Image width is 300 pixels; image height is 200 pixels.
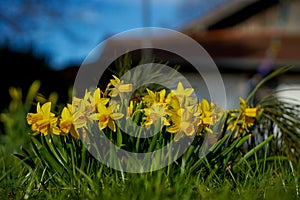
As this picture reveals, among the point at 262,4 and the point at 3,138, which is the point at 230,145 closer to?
the point at 3,138

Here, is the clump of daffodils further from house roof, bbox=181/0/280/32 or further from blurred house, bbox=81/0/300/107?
house roof, bbox=181/0/280/32

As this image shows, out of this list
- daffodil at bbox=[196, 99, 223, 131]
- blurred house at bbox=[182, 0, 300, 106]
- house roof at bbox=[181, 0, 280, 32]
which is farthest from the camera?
house roof at bbox=[181, 0, 280, 32]

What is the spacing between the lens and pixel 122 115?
7.14ft

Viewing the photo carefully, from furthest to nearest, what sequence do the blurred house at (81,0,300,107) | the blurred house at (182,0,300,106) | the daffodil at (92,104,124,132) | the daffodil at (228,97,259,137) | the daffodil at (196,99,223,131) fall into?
the blurred house at (182,0,300,106) → the blurred house at (81,0,300,107) → the daffodil at (228,97,259,137) → the daffodil at (196,99,223,131) → the daffodil at (92,104,124,132)

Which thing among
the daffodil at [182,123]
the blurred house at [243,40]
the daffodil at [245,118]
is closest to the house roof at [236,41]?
the blurred house at [243,40]

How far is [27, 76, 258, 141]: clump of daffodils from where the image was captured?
86.9 inches

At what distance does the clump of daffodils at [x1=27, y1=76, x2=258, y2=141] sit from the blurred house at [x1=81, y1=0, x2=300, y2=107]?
11677 millimetres

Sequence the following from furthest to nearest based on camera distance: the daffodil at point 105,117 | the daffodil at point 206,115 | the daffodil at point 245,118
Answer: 1. the daffodil at point 245,118
2. the daffodil at point 206,115
3. the daffodil at point 105,117

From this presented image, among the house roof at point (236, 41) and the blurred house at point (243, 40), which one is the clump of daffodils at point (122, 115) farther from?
the blurred house at point (243, 40)

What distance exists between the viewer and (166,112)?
7.29 feet

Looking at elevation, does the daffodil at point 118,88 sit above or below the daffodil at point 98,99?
above

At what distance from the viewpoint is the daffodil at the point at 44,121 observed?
87.2 inches

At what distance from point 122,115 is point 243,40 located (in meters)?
14.8

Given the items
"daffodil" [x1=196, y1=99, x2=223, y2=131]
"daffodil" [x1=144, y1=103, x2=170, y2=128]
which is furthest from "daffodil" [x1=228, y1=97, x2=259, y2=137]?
"daffodil" [x1=144, y1=103, x2=170, y2=128]
